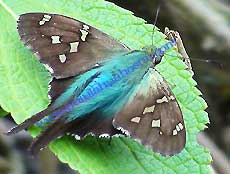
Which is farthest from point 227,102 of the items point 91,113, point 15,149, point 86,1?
point 91,113

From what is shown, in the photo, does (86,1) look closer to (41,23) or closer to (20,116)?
(41,23)

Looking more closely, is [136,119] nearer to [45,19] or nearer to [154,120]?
[154,120]

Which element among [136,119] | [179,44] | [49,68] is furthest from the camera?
[179,44]

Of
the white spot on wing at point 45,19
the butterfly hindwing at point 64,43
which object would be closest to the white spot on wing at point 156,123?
the butterfly hindwing at point 64,43

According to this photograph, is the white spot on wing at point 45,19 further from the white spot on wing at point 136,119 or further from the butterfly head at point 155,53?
the white spot on wing at point 136,119

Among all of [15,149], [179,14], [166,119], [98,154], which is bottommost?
[15,149]

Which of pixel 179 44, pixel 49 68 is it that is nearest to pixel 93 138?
pixel 49 68
